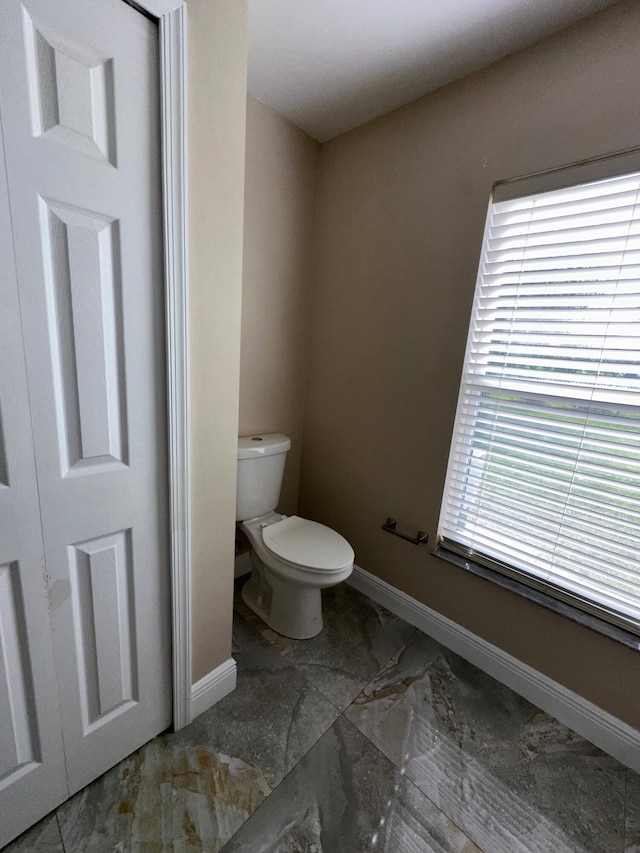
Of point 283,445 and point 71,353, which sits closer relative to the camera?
point 71,353

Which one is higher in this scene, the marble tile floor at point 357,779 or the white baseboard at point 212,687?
the white baseboard at point 212,687

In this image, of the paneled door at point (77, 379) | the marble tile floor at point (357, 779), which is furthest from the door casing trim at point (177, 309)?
the marble tile floor at point (357, 779)

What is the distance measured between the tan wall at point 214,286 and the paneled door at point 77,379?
10 centimetres

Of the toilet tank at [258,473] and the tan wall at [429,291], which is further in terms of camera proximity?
the toilet tank at [258,473]

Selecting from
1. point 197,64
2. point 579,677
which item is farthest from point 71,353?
point 579,677

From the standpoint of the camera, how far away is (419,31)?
3.75ft

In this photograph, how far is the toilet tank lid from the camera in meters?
1.57

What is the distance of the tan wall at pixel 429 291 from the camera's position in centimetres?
111

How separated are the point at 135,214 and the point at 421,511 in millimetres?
1512

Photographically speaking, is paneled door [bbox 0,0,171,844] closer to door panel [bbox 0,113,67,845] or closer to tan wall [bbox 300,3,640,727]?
door panel [bbox 0,113,67,845]

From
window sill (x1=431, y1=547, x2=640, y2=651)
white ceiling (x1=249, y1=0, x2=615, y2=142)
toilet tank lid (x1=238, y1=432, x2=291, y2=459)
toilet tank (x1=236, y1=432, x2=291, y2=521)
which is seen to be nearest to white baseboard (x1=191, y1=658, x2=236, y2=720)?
toilet tank (x1=236, y1=432, x2=291, y2=521)

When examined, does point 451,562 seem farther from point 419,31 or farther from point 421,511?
point 419,31

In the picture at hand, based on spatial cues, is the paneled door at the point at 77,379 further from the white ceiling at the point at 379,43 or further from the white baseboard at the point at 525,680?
the white baseboard at the point at 525,680

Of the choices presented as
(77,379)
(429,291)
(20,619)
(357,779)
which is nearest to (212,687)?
(357,779)
